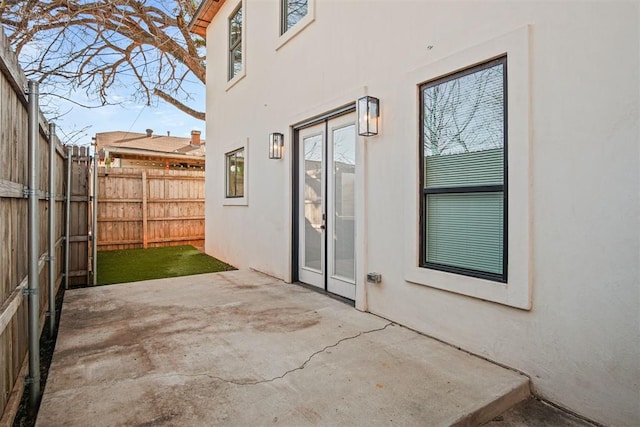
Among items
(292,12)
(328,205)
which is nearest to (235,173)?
(292,12)

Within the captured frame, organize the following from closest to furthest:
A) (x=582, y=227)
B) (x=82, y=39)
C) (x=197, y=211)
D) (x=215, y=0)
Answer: (x=582, y=227) < (x=215, y=0) < (x=82, y=39) < (x=197, y=211)

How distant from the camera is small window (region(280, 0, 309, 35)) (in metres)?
5.12

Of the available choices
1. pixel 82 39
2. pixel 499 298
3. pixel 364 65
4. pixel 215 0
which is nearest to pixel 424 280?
pixel 499 298

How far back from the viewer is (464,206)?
2982 mm

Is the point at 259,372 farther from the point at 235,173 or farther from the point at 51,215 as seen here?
the point at 235,173

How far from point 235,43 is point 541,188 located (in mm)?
6892

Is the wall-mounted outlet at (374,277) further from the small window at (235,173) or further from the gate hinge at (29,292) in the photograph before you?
the small window at (235,173)

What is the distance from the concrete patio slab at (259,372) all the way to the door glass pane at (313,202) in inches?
42.5

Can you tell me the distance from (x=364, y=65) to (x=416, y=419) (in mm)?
3415

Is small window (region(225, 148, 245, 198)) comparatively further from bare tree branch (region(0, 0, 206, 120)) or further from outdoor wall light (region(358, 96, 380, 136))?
outdoor wall light (region(358, 96, 380, 136))

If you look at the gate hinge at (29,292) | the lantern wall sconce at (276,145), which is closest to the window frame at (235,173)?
the lantern wall sconce at (276,145)

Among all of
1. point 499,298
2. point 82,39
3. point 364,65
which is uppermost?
point 82,39

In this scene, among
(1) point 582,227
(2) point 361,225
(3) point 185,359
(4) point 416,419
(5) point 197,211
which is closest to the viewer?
(4) point 416,419

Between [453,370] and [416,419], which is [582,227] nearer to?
[453,370]
